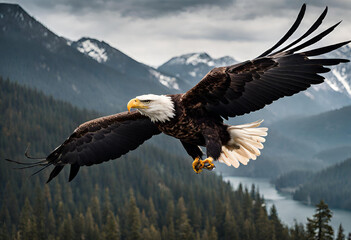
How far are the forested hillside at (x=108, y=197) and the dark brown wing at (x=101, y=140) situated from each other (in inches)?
2163

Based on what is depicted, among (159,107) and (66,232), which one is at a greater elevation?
(159,107)

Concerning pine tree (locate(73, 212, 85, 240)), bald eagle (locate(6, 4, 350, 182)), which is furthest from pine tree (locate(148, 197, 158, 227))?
bald eagle (locate(6, 4, 350, 182))

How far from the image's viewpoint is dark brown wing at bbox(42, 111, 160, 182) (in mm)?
8648

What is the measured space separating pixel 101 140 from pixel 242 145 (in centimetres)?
280

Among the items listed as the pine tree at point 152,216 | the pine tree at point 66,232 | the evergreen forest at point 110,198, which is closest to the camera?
the pine tree at point 66,232

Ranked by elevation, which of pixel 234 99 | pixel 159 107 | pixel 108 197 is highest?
pixel 234 99

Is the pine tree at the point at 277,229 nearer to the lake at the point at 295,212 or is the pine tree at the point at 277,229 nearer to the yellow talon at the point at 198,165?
the lake at the point at 295,212

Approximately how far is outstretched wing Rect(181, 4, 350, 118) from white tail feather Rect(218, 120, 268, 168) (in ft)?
2.30

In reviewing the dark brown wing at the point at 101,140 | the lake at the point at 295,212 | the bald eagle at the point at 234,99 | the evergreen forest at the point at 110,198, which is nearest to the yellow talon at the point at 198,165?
the bald eagle at the point at 234,99

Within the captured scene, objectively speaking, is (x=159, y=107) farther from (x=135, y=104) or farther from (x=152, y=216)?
(x=152, y=216)

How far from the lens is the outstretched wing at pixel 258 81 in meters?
6.30

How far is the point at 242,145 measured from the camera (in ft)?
26.1

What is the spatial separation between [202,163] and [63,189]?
376ft

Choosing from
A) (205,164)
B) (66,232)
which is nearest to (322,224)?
(205,164)
